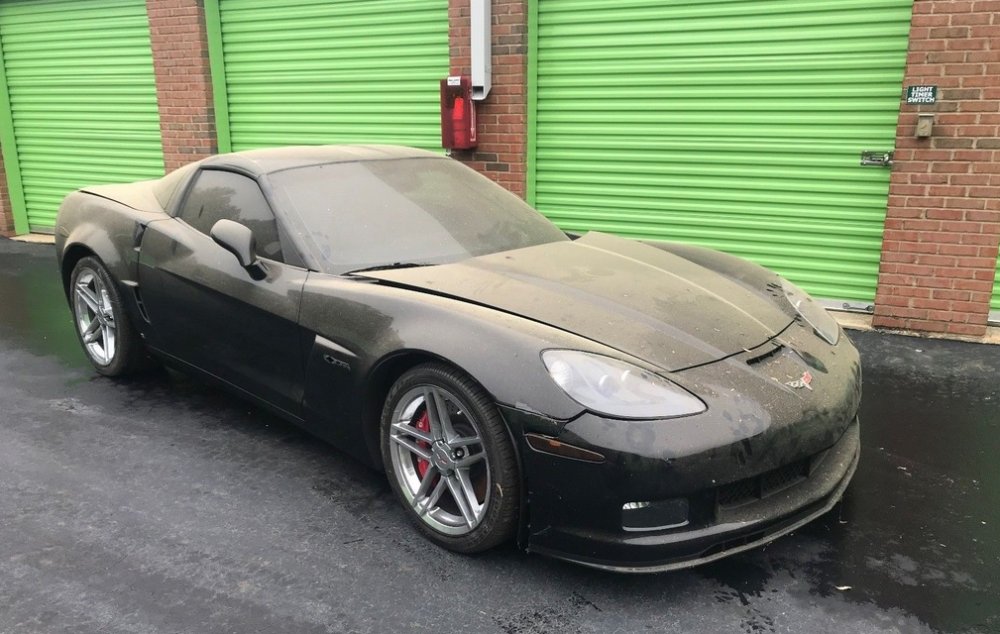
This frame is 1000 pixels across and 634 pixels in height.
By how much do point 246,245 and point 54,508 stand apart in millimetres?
1297

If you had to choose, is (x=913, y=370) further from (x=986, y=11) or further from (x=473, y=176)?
(x=473, y=176)

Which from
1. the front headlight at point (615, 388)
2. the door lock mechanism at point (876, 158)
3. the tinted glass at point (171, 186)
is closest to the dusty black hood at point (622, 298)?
the front headlight at point (615, 388)

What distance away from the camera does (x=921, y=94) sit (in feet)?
16.9

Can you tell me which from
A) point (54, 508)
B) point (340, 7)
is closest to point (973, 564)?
point (54, 508)

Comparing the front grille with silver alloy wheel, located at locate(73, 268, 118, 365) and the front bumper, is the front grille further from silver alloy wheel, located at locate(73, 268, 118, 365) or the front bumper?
silver alloy wheel, located at locate(73, 268, 118, 365)

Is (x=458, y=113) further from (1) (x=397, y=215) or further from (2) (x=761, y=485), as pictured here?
(2) (x=761, y=485)

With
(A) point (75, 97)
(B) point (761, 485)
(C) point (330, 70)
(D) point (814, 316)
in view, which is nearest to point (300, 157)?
(D) point (814, 316)

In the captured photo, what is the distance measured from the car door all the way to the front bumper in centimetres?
136

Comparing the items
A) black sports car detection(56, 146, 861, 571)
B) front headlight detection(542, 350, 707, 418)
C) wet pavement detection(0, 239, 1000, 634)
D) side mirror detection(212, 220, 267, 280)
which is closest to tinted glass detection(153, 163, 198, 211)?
black sports car detection(56, 146, 861, 571)

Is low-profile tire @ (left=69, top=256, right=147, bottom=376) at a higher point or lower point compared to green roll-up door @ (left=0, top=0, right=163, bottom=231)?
lower

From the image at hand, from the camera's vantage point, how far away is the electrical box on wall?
6.78m

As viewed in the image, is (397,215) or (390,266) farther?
(397,215)

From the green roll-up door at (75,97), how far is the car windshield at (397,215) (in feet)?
20.4

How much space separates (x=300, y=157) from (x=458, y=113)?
10.3ft
